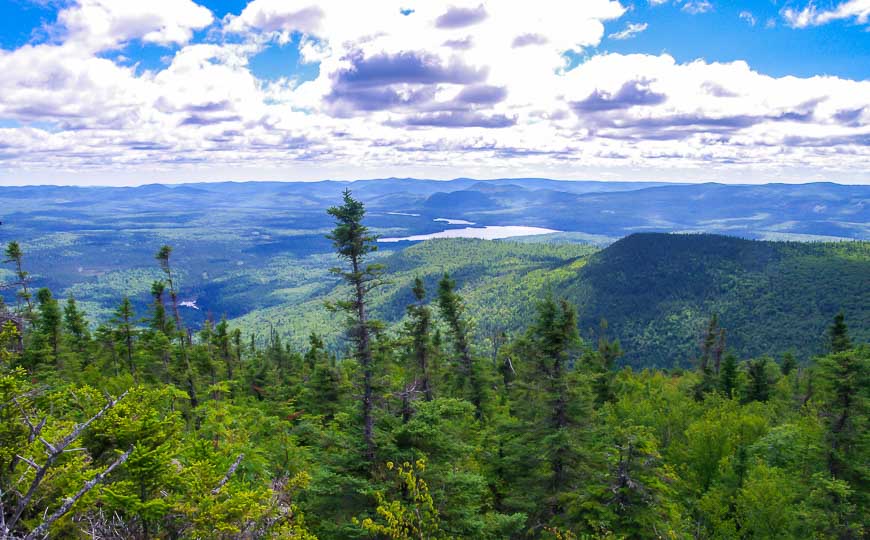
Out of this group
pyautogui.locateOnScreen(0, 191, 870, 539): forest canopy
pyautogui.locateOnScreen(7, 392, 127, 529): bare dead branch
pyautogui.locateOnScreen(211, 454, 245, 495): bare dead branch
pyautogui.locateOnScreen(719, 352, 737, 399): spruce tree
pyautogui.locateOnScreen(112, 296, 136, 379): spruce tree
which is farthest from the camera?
pyautogui.locateOnScreen(719, 352, 737, 399): spruce tree

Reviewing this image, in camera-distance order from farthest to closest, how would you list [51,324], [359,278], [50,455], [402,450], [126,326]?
[126,326] → [51,324] → [359,278] → [402,450] → [50,455]

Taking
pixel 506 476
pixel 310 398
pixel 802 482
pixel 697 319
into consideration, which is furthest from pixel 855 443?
pixel 697 319

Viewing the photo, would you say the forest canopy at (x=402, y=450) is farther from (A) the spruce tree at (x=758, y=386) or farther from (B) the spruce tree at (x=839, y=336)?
(A) the spruce tree at (x=758, y=386)

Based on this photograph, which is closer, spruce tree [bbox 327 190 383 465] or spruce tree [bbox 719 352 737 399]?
spruce tree [bbox 327 190 383 465]

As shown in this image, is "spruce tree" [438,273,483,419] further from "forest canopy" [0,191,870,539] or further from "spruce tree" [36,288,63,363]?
"spruce tree" [36,288,63,363]

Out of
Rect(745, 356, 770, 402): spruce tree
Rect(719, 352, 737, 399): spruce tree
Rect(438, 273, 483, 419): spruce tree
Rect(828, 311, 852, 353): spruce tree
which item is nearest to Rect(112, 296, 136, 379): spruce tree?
Rect(438, 273, 483, 419): spruce tree

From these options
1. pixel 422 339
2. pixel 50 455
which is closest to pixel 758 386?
pixel 422 339

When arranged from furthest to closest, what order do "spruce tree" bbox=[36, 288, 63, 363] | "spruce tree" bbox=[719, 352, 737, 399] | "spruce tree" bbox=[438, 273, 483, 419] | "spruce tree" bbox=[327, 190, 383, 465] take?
"spruce tree" bbox=[719, 352, 737, 399], "spruce tree" bbox=[36, 288, 63, 363], "spruce tree" bbox=[438, 273, 483, 419], "spruce tree" bbox=[327, 190, 383, 465]

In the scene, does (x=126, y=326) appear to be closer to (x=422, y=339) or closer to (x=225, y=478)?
(x=422, y=339)
